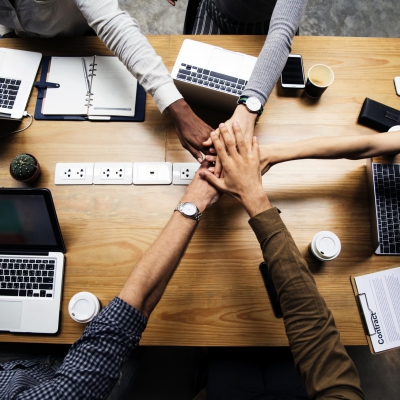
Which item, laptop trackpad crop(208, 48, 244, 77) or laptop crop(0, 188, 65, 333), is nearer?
laptop crop(0, 188, 65, 333)

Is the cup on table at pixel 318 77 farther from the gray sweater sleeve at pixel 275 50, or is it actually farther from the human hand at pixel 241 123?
the human hand at pixel 241 123

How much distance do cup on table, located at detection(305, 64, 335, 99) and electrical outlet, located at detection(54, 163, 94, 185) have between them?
0.82 metres

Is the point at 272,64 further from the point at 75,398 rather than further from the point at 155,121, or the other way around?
the point at 75,398

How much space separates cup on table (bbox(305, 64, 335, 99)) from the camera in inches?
47.0

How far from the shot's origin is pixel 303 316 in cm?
89

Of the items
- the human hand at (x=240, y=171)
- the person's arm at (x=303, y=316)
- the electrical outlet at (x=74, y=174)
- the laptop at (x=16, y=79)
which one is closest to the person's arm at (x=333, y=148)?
the human hand at (x=240, y=171)

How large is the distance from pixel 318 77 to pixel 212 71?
0.40 m

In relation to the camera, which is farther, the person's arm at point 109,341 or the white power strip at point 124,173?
the white power strip at point 124,173

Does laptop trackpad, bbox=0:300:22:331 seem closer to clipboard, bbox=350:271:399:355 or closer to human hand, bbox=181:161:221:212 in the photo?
human hand, bbox=181:161:221:212

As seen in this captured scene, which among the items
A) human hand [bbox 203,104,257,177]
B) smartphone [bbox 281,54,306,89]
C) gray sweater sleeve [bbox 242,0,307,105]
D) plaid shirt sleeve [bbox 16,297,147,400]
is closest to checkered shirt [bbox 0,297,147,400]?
plaid shirt sleeve [bbox 16,297,147,400]

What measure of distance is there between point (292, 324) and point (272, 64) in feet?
2.70

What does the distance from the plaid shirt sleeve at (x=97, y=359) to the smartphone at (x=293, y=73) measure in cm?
94

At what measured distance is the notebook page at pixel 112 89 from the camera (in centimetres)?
121

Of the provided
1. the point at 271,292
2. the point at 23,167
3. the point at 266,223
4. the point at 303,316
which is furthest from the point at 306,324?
the point at 23,167
